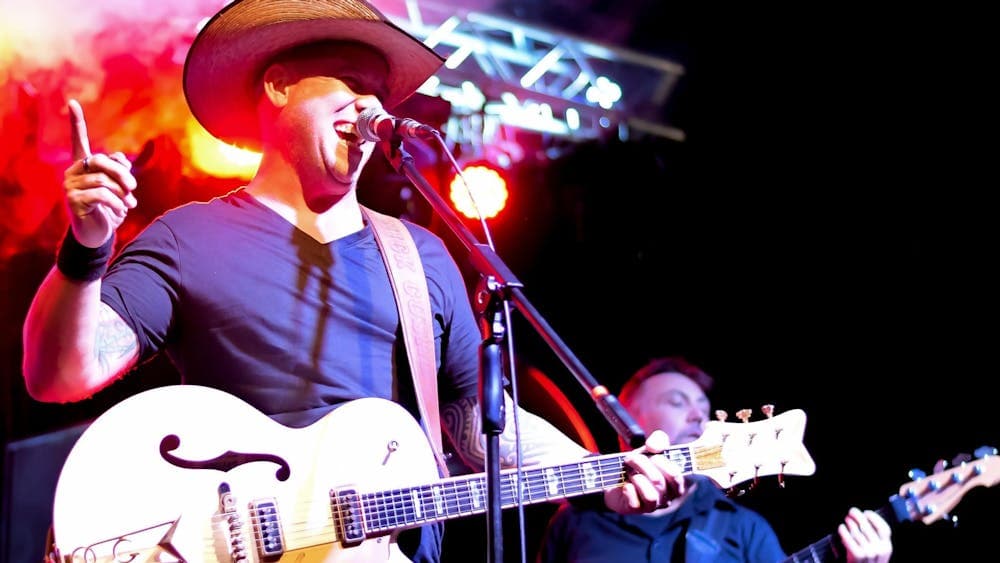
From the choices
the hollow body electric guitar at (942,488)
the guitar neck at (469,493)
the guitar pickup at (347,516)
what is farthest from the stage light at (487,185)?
the guitar pickup at (347,516)

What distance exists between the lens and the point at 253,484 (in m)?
2.27

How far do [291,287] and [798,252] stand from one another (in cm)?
429

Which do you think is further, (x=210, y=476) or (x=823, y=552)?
(x=823, y=552)

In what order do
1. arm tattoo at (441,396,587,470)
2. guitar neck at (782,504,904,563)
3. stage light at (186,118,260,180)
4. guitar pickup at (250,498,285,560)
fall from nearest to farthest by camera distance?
guitar pickup at (250,498,285,560) < arm tattoo at (441,396,587,470) < guitar neck at (782,504,904,563) < stage light at (186,118,260,180)

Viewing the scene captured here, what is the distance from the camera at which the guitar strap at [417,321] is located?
2797 mm

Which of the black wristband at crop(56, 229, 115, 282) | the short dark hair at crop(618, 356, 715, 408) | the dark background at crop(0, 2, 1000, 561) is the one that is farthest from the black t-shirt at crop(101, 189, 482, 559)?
the short dark hair at crop(618, 356, 715, 408)

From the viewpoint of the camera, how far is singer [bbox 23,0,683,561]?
2.27m

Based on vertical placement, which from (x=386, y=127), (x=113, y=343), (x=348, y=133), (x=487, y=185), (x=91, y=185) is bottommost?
(x=113, y=343)

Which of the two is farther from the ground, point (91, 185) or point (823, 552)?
point (91, 185)

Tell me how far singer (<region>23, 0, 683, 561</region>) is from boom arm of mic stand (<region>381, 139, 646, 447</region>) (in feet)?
0.83

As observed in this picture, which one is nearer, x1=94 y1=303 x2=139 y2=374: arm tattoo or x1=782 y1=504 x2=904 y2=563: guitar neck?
x1=94 y1=303 x2=139 y2=374: arm tattoo

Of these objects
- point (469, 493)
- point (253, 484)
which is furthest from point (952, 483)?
point (253, 484)

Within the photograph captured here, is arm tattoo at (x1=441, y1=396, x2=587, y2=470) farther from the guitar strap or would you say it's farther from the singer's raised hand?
the singer's raised hand

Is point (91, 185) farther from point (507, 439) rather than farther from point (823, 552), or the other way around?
point (823, 552)
